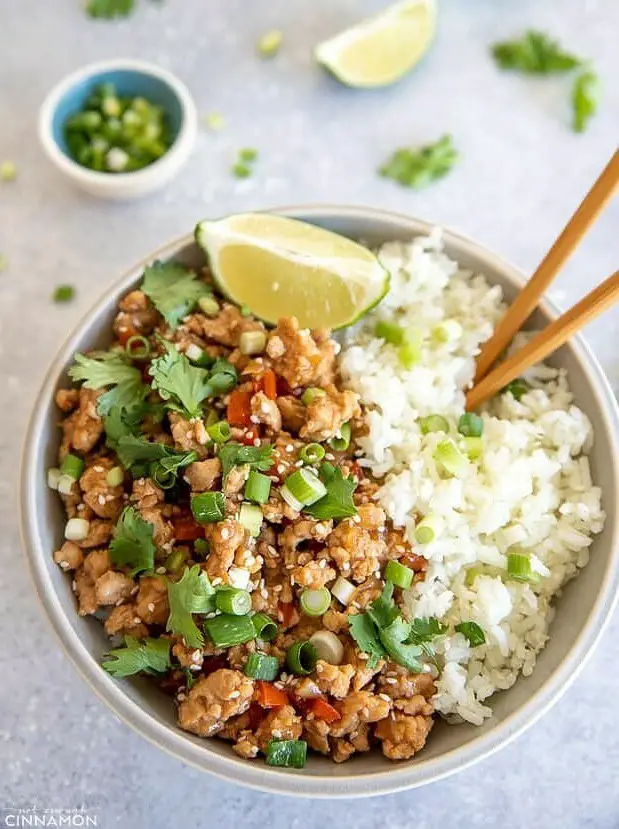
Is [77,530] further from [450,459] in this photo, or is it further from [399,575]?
[450,459]

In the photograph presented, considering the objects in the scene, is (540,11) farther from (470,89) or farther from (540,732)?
(540,732)

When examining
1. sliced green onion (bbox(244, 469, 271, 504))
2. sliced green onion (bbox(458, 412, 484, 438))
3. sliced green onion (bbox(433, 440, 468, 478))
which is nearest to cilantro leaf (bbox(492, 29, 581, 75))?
sliced green onion (bbox(458, 412, 484, 438))

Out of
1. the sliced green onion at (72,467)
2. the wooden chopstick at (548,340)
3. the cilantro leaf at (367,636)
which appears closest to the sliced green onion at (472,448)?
the wooden chopstick at (548,340)

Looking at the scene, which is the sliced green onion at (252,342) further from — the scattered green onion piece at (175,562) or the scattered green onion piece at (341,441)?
the scattered green onion piece at (175,562)

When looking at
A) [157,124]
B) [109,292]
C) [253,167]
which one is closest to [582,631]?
[109,292]

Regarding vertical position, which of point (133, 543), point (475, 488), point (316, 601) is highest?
point (475, 488)

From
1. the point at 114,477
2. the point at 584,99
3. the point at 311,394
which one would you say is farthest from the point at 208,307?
the point at 584,99
